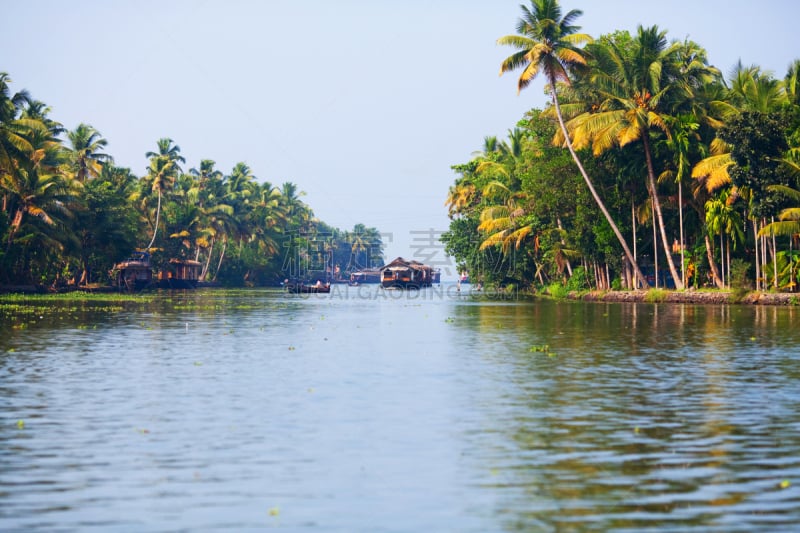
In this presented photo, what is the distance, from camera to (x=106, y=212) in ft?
303

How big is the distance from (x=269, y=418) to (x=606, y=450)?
18.5 feet

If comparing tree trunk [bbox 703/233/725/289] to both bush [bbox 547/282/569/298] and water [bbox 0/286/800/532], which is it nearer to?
bush [bbox 547/282/569/298]

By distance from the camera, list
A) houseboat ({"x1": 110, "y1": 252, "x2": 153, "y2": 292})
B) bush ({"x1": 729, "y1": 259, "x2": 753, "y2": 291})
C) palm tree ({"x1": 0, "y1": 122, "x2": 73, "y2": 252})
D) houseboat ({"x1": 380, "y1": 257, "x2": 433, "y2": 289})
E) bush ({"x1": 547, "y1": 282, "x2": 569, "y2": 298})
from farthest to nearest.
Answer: houseboat ({"x1": 380, "y1": 257, "x2": 433, "y2": 289}), houseboat ({"x1": 110, "y1": 252, "x2": 153, "y2": 292}), bush ({"x1": 547, "y1": 282, "x2": 569, "y2": 298}), palm tree ({"x1": 0, "y1": 122, "x2": 73, "y2": 252}), bush ({"x1": 729, "y1": 259, "x2": 753, "y2": 291})

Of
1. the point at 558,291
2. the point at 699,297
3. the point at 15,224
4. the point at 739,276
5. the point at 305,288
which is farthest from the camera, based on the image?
the point at 305,288

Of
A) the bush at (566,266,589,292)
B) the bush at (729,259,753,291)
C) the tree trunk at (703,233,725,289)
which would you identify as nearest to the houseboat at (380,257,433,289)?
the bush at (566,266,589,292)

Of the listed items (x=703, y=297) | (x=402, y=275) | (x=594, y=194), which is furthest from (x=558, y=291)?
(x=402, y=275)

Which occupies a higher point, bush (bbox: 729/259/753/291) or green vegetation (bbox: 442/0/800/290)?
green vegetation (bbox: 442/0/800/290)

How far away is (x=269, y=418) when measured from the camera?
52.1 ft

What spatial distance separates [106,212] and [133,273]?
22400 mm

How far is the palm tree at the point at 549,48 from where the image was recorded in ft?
208

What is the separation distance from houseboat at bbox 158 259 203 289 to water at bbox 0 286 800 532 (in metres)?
93.4

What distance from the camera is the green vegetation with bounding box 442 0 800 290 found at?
2125 inches

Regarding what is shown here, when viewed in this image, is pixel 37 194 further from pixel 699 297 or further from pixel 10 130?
pixel 699 297

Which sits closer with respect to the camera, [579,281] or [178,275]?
[579,281]
